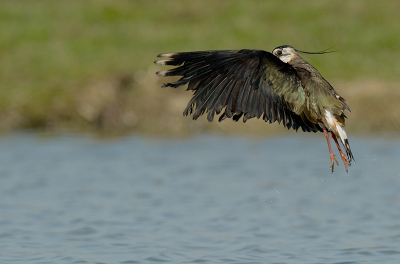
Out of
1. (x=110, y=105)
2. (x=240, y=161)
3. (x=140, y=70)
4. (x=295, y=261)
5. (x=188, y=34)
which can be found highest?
(x=188, y=34)

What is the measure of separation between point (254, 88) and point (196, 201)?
358 centimetres

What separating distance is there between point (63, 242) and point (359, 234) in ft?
9.97

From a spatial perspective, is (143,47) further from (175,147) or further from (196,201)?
(196,201)

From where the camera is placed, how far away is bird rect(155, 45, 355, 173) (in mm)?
5340

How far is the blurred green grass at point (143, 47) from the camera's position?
13398 millimetres

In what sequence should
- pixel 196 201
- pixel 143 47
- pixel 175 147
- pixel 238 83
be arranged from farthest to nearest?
1. pixel 143 47
2. pixel 175 147
3. pixel 196 201
4. pixel 238 83

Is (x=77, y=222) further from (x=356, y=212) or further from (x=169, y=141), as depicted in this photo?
(x=169, y=141)

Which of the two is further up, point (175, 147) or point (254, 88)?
point (175, 147)

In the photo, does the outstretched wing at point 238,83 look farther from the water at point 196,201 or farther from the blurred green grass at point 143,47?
the blurred green grass at point 143,47

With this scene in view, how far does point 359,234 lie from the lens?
7.42m

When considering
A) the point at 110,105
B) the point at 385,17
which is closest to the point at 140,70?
the point at 110,105

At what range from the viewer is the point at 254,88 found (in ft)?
18.1

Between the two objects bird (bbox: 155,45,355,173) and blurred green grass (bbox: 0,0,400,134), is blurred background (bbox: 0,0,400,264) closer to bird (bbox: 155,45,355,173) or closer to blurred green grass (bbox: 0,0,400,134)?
blurred green grass (bbox: 0,0,400,134)

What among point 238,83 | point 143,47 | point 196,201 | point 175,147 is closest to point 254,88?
point 238,83
